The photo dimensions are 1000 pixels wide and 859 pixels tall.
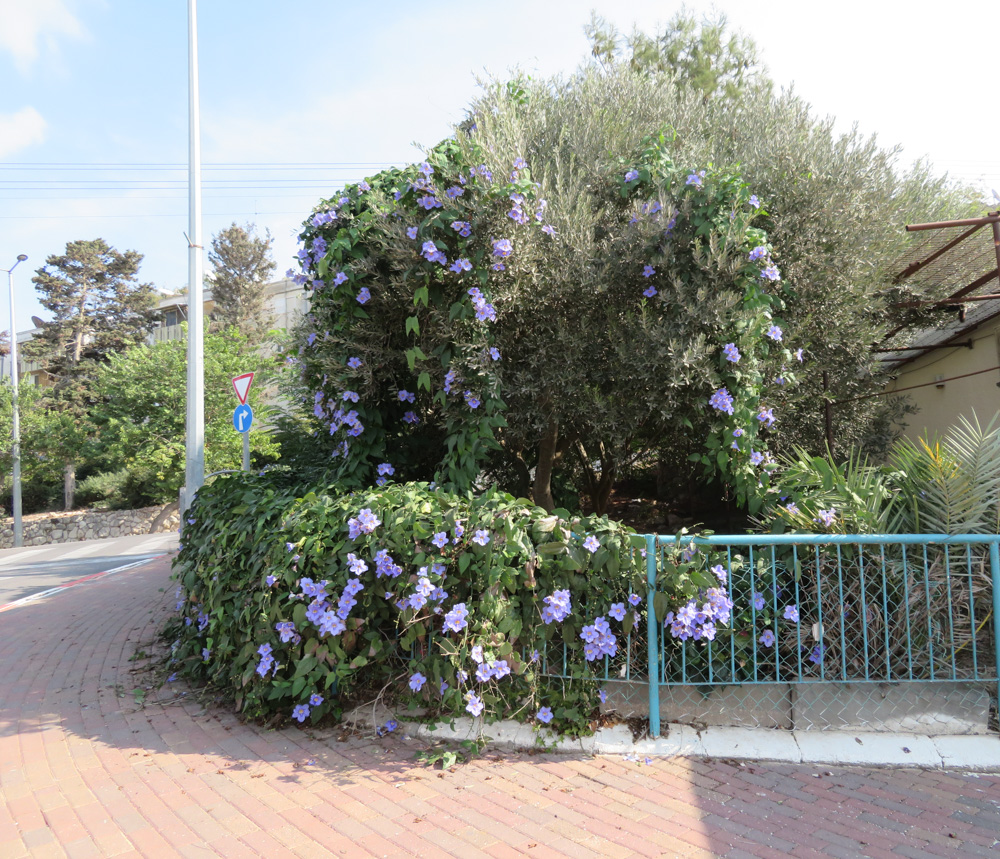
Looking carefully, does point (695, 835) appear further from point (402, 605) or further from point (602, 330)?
point (602, 330)

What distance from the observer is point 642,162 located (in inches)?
201

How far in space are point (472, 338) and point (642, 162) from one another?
1828 mm

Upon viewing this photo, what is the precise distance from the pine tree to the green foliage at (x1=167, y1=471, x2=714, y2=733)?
3108 centimetres

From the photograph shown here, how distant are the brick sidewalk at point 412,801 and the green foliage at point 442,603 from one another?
31cm

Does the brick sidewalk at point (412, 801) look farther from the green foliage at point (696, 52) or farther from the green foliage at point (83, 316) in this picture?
the green foliage at point (83, 316)

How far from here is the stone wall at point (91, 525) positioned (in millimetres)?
24547

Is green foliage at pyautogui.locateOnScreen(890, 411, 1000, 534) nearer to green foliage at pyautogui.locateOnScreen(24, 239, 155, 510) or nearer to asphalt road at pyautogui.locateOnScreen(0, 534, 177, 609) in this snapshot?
asphalt road at pyautogui.locateOnScreen(0, 534, 177, 609)

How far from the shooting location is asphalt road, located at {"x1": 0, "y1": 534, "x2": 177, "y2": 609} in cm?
1056

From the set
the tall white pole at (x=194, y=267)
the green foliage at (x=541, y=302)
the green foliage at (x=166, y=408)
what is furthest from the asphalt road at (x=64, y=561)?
the green foliage at (x=541, y=302)

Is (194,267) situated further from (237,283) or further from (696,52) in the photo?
(237,283)

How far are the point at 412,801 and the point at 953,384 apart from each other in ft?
31.2

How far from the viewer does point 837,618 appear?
3.81 meters

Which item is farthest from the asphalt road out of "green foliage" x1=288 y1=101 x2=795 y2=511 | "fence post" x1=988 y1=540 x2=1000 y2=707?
"fence post" x1=988 y1=540 x2=1000 y2=707

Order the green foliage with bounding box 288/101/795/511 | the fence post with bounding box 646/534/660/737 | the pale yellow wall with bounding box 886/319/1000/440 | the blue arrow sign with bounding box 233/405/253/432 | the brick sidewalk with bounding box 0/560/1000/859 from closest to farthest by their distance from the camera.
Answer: the brick sidewalk with bounding box 0/560/1000/859
the fence post with bounding box 646/534/660/737
the green foliage with bounding box 288/101/795/511
the blue arrow sign with bounding box 233/405/253/432
the pale yellow wall with bounding box 886/319/1000/440
